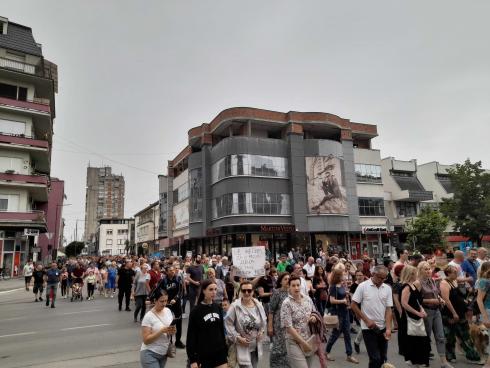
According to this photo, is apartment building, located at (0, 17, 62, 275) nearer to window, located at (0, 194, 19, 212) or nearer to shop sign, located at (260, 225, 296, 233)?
window, located at (0, 194, 19, 212)

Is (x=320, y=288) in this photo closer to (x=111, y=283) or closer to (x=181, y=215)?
(x=111, y=283)

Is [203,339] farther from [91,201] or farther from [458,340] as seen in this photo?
[91,201]

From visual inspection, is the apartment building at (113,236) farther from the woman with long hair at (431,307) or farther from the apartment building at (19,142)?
the woman with long hair at (431,307)

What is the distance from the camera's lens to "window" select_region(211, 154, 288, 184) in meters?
39.2

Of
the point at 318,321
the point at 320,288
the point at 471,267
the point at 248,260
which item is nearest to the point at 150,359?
the point at 318,321

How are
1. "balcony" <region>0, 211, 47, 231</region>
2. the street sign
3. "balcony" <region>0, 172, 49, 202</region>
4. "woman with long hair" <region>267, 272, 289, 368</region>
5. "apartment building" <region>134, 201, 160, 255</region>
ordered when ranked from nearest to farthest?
"woman with long hair" <region>267, 272, 289, 368</region>, the street sign, "balcony" <region>0, 211, 47, 231</region>, "balcony" <region>0, 172, 49, 202</region>, "apartment building" <region>134, 201, 160, 255</region>

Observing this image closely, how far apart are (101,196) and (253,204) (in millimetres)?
124332

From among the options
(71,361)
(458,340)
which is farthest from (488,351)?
(71,361)

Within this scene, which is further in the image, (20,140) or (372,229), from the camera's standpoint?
(372,229)

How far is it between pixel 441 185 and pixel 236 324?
196 feet

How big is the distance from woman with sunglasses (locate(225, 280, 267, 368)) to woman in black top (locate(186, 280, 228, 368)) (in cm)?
34

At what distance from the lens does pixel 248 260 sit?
1058 centimetres

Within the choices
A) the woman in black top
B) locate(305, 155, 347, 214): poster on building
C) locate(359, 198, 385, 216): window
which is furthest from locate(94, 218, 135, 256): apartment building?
the woman in black top

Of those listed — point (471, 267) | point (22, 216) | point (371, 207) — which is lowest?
point (471, 267)
